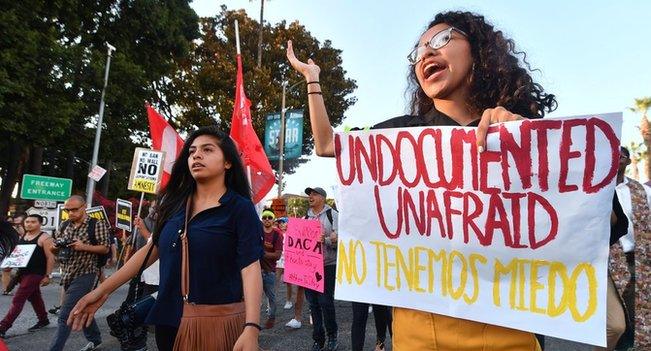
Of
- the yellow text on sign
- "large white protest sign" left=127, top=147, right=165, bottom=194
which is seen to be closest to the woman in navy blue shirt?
the yellow text on sign

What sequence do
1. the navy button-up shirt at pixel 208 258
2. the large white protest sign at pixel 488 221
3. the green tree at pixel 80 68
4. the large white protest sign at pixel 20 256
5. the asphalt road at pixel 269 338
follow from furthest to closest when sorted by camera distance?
1. the green tree at pixel 80 68
2. the large white protest sign at pixel 20 256
3. the asphalt road at pixel 269 338
4. the navy button-up shirt at pixel 208 258
5. the large white protest sign at pixel 488 221

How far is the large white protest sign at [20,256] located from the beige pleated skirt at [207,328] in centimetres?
536

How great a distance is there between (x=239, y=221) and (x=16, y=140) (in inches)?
668

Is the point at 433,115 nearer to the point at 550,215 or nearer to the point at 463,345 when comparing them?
→ the point at 550,215

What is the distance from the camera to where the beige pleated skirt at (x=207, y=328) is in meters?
2.32

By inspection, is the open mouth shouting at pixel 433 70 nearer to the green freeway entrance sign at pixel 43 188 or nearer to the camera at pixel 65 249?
the camera at pixel 65 249

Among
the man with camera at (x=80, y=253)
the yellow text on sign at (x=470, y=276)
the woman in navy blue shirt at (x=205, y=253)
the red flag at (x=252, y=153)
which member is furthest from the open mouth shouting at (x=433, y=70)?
the red flag at (x=252, y=153)

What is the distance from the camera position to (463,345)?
5.18 ft

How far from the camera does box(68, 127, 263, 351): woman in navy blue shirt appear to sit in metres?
2.40

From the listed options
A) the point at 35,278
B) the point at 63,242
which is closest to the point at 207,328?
the point at 63,242

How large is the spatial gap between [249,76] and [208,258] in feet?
72.2

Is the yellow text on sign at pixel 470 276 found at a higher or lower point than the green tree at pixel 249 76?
lower

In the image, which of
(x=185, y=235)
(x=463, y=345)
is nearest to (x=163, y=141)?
(x=185, y=235)

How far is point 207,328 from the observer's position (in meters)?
2.35
